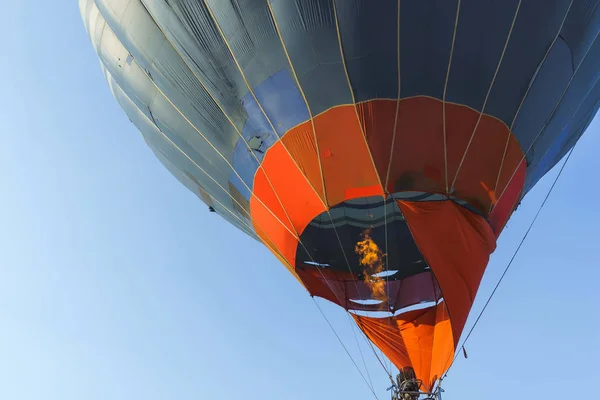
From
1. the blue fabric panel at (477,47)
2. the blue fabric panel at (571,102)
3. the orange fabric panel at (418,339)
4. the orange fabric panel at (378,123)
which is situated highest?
the blue fabric panel at (571,102)

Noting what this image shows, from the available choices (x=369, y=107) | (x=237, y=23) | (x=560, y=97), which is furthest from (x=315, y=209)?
(x=560, y=97)

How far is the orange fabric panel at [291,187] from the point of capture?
5.65 metres

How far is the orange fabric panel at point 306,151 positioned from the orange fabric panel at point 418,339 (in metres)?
2.12

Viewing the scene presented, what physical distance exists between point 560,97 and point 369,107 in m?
2.20

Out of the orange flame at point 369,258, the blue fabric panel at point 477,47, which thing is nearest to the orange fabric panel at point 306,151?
the orange flame at point 369,258

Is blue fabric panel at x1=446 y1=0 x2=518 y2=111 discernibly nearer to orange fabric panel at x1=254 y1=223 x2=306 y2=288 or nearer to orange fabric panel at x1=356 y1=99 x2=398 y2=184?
orange fabric panel at x1=356 y1=99 x2=398 y2=184

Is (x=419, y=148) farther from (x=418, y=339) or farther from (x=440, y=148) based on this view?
(x=418, y=339)

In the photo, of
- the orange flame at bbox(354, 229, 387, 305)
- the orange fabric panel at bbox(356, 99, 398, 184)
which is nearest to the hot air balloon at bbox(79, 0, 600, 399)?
the orange fabric panel at bbox(356, 99, 398, 184)

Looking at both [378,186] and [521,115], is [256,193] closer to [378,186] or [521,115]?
[378,186]

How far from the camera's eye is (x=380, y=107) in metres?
5.26

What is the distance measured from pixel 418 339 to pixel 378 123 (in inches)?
107

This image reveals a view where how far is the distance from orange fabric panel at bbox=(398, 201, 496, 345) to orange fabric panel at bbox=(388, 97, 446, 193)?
0.21m

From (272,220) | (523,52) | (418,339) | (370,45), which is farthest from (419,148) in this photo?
(418,339)

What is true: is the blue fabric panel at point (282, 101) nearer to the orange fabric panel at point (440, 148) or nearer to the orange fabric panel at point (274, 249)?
the orange fabric panel at point (440, 148)
